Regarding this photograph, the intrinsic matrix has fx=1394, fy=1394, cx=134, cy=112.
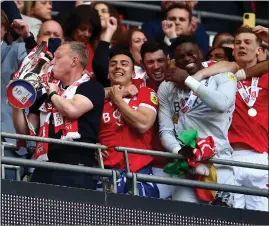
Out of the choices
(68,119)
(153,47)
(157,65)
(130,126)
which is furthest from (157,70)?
(68,119)

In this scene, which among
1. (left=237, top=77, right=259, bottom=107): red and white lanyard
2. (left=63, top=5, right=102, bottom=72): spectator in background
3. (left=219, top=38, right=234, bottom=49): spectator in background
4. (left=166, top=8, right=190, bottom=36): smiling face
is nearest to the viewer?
(left=237, top=77, right=259, bottom=107): red and white lanyard

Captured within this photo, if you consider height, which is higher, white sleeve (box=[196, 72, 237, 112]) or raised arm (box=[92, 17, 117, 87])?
raised arm (box=[92, 17, 117, 87])

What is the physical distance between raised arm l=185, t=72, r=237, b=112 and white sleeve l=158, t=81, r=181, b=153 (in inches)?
17.3

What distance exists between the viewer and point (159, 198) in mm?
11672

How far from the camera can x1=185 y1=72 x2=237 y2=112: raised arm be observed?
11727mm

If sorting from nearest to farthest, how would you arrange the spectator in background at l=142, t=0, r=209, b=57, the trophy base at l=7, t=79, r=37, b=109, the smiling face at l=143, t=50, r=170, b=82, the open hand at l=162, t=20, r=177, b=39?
the trophy base at l=7, t=79, r=37, b=109
the smiling face at l=143, t=50, r=170, b=82
the open hand at l=162, t=20, r=177, b=39
the spectator in background at l=142, t=0, r=209, b=57

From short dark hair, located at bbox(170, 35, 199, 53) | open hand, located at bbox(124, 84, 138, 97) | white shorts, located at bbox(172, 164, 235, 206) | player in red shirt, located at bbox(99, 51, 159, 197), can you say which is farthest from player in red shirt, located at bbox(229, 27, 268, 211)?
open hand, located at bbox(124, 84, 138, 97)

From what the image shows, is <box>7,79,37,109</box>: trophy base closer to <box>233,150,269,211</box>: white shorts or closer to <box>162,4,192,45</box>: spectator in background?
<box>233,150,269,211</box>: white shorts

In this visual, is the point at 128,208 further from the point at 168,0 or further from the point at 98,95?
the point at 168,0

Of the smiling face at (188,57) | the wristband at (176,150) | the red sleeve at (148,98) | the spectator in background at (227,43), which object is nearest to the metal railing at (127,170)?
the wristband at (176,150)

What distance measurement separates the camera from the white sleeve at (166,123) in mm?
11969

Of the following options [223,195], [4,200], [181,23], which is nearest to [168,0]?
[181,23]

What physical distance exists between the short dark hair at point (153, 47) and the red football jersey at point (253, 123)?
2.57 ft

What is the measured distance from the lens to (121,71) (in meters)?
12.3
